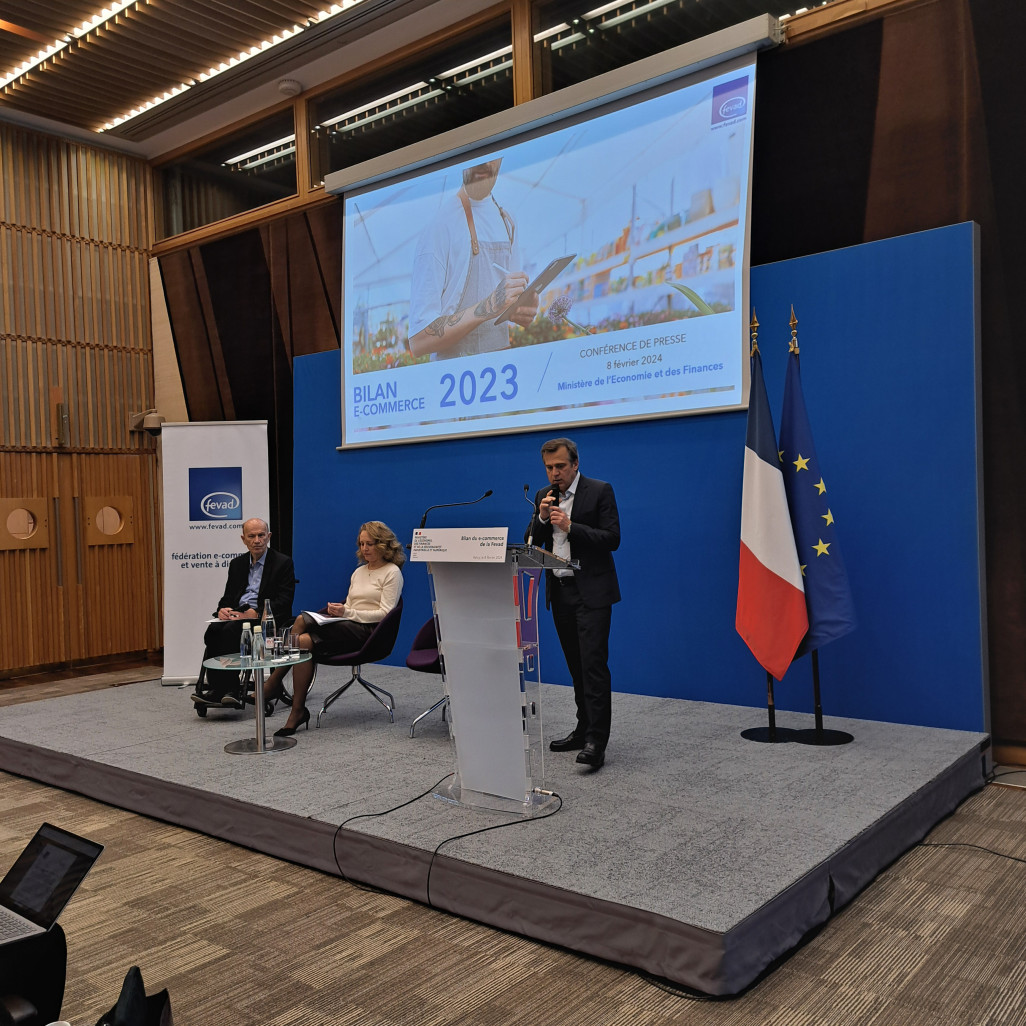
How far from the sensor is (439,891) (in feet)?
9.91

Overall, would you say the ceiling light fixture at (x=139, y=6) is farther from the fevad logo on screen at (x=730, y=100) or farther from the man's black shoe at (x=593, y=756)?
the man's black shoe at (x=593, y=756)

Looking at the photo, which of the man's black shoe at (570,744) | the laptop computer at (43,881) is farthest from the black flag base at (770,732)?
the laptop computer at (43,881)

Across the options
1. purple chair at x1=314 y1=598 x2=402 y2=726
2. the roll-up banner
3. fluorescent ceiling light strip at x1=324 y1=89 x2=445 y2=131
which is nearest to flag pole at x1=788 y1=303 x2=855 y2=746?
purple chair at x1=314 y1=598 x2=402 y2=726

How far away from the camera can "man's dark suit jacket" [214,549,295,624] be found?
555 cm

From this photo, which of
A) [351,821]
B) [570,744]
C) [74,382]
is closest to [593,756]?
[570,744]

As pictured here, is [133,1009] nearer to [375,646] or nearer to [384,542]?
[375,646]

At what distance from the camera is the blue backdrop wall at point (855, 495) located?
4.60 m

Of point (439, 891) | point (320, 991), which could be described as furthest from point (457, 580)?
point (320, 991)

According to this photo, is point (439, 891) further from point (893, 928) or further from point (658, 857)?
point (893, 928)

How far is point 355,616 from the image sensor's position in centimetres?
515

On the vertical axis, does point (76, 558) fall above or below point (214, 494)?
below

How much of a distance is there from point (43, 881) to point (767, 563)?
11.1 feet

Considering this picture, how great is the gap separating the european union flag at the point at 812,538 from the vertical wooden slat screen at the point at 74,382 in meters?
6.57

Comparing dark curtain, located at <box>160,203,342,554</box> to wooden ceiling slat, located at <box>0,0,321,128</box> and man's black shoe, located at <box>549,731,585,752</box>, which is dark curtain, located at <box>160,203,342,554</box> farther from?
man's black shoe, located at <box>549,731,585,752</box>
